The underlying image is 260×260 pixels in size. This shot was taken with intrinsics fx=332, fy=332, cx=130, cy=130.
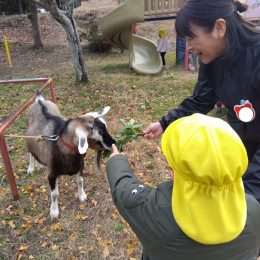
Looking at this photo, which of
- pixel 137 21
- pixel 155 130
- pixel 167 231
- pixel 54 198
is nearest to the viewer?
pixel 167 231

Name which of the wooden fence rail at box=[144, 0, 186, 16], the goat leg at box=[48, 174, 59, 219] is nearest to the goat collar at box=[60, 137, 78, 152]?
the goat leg at box=[48, 174, 59, 219]

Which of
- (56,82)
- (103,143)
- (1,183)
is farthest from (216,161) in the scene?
(56,82)

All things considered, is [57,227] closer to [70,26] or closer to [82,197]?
[82,197]

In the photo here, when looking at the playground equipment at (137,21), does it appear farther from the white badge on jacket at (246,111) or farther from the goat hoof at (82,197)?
the white badge on jacket at (246,111)

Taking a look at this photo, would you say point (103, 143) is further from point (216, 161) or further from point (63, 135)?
point (216, 161)

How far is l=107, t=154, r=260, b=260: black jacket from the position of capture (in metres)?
1.21

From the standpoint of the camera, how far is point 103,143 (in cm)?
315

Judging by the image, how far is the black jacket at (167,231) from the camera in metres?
1.21

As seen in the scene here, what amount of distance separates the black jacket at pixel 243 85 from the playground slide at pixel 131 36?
23.8 feet

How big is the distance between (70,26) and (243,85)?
21.6 feet

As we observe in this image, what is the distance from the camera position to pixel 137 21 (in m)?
9.08

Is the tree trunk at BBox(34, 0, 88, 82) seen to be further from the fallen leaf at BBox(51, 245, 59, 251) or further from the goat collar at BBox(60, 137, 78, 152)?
the fallen leaf at BBox(51, 245, 59, 251)

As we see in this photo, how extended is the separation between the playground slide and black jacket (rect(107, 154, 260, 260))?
802 centimetres

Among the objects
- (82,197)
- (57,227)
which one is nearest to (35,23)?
(82,197)
